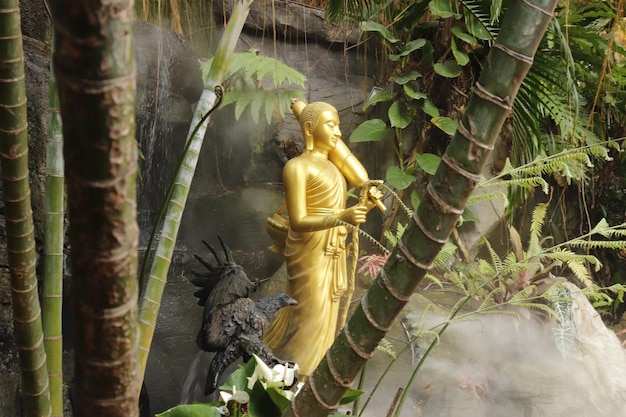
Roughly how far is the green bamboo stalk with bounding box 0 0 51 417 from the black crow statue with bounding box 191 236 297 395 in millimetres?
1185

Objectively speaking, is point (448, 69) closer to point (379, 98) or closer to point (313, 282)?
point (379, 98)

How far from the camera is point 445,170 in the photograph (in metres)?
0.50

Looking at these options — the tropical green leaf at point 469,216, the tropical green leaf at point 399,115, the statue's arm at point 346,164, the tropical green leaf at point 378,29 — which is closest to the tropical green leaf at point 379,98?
the tropical green leaf at point 399,115

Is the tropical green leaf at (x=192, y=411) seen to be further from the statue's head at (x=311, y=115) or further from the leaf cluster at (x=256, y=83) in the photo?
the leaf cluster at (x=256, y=83)

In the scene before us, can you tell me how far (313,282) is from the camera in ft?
7.09

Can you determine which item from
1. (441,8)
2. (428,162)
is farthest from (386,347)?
(441,8)

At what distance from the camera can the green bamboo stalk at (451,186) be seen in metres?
0.49

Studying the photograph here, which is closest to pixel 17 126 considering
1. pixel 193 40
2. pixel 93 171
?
pixel 93 171

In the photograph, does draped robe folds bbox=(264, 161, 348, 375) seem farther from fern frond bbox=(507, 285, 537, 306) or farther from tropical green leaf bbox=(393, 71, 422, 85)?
tropical green leaf bbox=(393, 71, 422, 85)

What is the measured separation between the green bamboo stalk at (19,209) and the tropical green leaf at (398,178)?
269 cm

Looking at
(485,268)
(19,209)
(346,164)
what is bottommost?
(485,268)

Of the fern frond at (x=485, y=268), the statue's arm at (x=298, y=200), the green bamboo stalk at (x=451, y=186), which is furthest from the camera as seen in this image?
the fern frond at (x=485, y=268)

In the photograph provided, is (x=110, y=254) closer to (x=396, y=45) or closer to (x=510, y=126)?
(x=396, y=45)

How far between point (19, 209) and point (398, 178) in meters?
2.77
